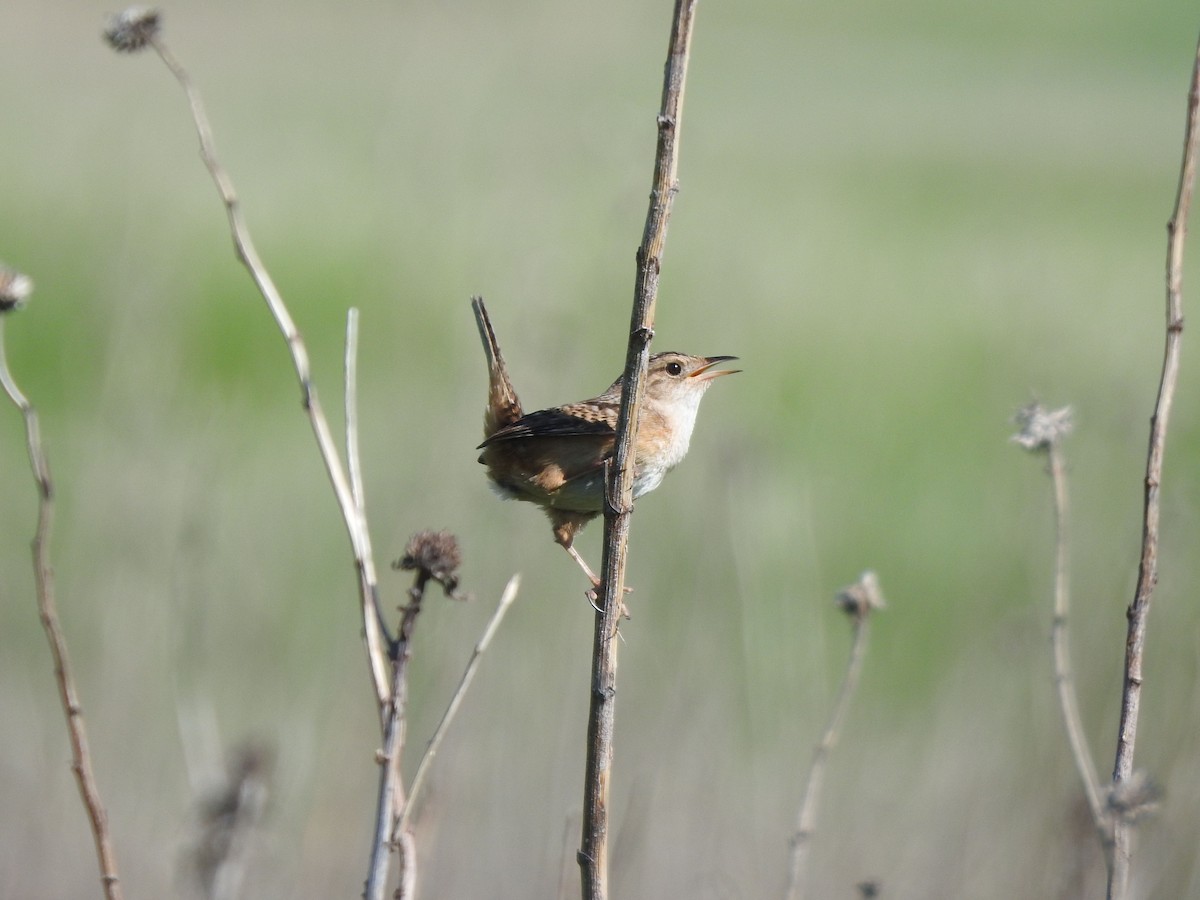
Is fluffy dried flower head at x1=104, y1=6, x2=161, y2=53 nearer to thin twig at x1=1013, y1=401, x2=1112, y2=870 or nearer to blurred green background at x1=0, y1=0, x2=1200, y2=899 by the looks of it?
blurred green background at x1=0, y1=0, x2=1200, y2=899

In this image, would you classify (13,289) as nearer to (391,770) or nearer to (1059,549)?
(391,770)

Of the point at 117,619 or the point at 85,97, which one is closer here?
the point at 117,619

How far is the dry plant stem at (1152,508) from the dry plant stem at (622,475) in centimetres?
77

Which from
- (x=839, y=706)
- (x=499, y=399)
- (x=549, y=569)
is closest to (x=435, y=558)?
(x=839, y=706)

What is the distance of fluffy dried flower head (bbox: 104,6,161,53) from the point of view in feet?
7.64

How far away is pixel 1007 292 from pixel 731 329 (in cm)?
211

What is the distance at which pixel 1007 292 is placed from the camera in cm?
651

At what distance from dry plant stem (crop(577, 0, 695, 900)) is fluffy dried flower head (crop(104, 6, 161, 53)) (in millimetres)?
1227

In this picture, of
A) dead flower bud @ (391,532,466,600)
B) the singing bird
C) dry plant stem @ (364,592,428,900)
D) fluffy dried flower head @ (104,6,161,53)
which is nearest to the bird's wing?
the singing bird

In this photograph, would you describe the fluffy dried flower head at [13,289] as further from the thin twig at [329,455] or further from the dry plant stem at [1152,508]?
the dry plant stem at [1152,508]

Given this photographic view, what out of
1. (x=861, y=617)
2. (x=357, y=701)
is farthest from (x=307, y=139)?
(x=861, y=617)

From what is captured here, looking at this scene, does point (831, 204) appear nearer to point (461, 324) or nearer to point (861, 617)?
point (461, 324)

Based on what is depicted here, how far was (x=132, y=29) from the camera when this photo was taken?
235 centimetres

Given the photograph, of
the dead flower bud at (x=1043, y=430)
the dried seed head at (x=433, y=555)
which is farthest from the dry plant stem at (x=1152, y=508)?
the dried seed head at (x=433, y=555)
